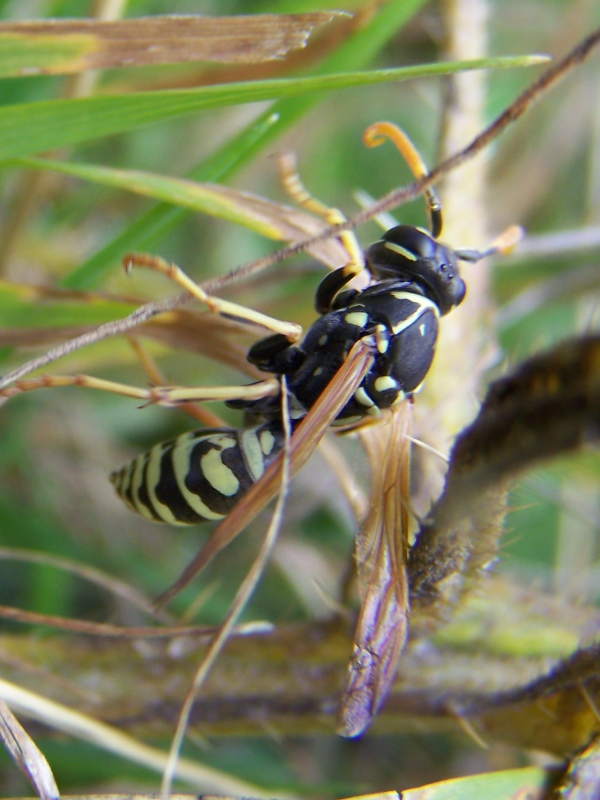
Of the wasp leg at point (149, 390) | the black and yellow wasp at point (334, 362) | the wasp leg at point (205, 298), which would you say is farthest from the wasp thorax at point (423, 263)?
the wasp leg at point (149, 390)

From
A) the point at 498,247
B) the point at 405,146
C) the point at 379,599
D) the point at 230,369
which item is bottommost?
the point at 230,369

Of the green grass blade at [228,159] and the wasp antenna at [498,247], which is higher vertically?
the green grass blade at [228,159]

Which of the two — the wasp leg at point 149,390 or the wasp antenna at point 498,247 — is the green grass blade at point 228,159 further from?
the wasp antenna at point 498,247

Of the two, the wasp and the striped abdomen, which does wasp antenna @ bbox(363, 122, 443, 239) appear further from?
the striped abdomen

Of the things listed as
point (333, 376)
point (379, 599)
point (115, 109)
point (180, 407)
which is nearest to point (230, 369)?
point (180, 407)

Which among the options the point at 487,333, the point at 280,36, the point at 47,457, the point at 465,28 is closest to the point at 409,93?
the point at 465,28

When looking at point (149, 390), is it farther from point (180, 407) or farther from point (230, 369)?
point (230, 369)

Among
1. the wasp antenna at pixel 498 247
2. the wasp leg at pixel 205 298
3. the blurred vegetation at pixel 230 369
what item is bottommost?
the blurred vegetation at pixel 230 369
